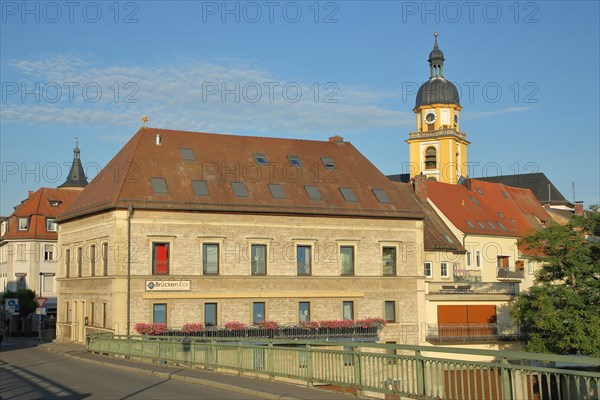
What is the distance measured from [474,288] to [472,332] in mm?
4683

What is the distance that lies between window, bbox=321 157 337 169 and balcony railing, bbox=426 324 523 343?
38.0 feet

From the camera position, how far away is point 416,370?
1527cm

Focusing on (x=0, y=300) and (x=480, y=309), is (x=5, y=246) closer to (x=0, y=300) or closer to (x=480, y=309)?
(x=0, y=300)

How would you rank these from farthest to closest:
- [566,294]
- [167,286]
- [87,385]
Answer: [566,294] < [167,286] < [87,385]

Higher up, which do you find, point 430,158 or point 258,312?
point 430,158

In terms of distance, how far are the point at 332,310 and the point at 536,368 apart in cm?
3477

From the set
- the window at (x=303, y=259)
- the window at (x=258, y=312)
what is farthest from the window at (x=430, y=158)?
the window at (x=258, y=312)

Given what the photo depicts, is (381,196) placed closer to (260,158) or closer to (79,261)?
(260,158)

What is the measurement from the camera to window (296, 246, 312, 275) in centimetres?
4688

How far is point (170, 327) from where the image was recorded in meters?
42.6

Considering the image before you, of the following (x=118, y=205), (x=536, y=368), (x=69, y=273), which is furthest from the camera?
(x=69, y=273)

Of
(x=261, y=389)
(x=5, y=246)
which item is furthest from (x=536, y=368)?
(x=5, y=246)

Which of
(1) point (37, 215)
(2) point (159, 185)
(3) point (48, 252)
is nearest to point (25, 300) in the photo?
(3) point (48, 252)

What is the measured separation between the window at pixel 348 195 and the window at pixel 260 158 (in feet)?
16.2
